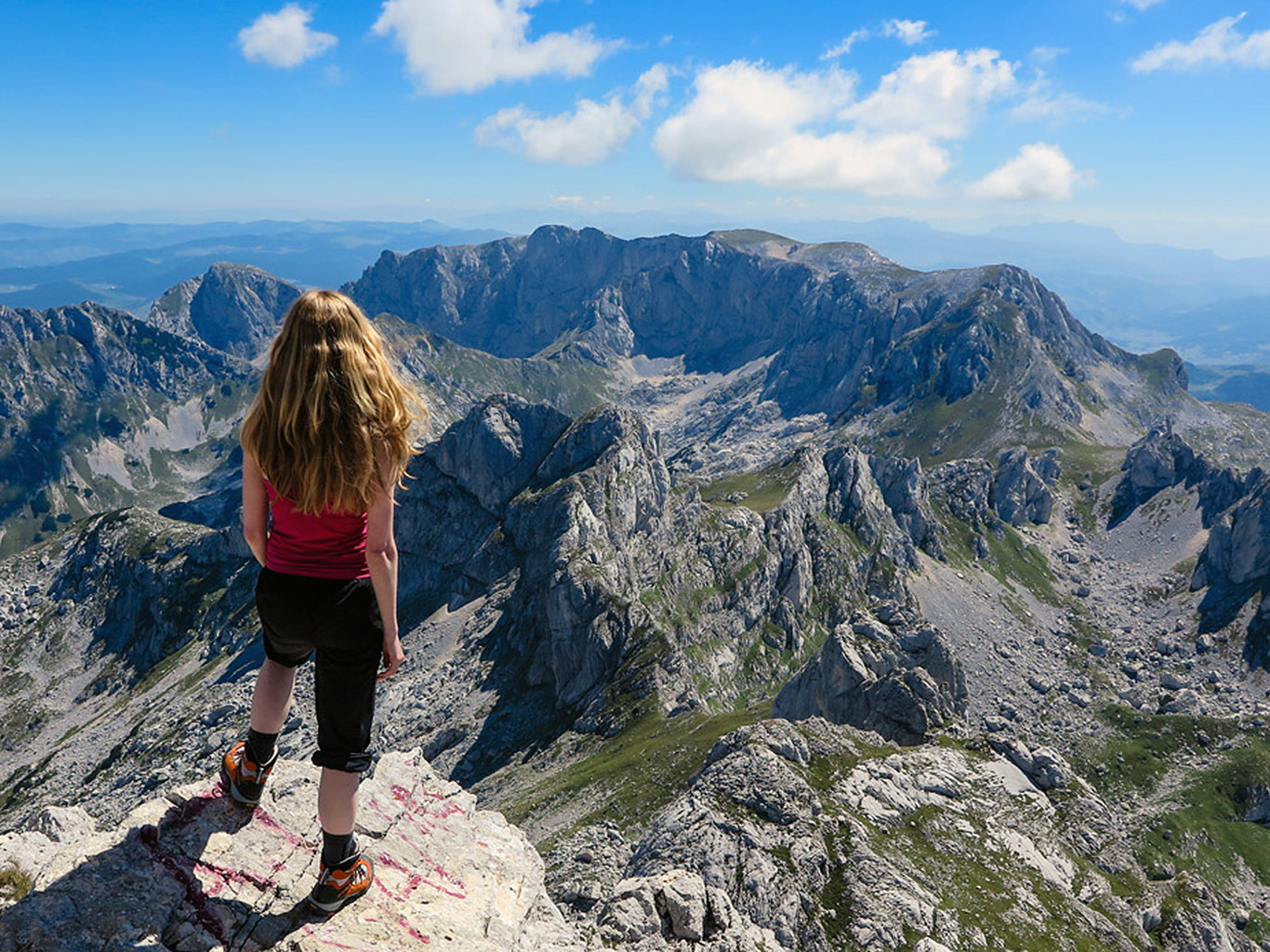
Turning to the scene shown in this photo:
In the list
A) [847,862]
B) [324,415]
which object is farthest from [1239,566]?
[324,415]

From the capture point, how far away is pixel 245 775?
11.3m

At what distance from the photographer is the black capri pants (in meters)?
8.91

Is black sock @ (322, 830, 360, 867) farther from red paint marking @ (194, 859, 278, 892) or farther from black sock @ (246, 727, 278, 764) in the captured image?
black sock @ (246, 727, 278, 764)

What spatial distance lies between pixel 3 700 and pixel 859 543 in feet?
666

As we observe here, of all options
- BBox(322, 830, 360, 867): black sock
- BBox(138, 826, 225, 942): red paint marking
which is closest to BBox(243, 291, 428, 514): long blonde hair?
BBox(322, 830, 360, 867): black sock

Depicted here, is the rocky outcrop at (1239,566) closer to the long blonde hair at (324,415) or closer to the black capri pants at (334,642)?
the black capri pants at (334,642)

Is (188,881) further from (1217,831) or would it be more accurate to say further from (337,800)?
(1217,831)

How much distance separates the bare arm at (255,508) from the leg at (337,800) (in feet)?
10.7

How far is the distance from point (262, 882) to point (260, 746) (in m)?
1.93

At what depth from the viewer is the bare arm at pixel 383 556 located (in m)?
8.63

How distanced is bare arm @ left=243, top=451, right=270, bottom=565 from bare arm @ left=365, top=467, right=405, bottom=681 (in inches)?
55.9

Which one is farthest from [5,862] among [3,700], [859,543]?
[3,700]

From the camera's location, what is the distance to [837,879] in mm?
33812

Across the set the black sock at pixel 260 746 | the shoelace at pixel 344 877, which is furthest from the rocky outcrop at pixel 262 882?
the black sock at pixel 260 746
